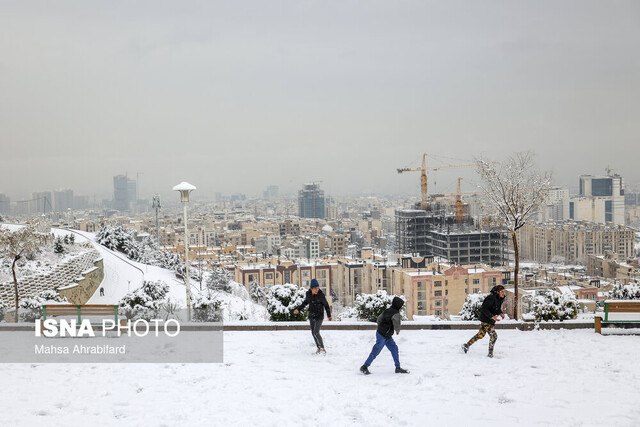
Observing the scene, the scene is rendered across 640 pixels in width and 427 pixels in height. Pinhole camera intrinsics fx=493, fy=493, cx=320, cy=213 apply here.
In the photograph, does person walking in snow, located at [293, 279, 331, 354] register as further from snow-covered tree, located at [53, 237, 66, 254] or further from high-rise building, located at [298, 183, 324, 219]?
high-rise building, located at [298, 183, 324, 219]

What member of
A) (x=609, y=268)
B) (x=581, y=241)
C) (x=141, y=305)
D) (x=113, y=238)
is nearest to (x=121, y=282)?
(x=141, y=305)

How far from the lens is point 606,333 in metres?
6.01

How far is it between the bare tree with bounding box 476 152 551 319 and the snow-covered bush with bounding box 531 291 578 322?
1.65m

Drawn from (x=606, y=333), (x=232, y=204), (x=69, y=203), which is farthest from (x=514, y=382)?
(x=232, y=204)

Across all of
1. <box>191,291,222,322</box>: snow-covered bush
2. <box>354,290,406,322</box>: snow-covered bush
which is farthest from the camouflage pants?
<box>191,291,222,322</box>: snow-covered bush

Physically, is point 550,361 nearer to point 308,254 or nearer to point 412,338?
point 412,338

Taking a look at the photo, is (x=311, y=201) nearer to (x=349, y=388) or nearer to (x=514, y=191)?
(x=514, y=191)

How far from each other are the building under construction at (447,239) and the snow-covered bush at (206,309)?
5068cm

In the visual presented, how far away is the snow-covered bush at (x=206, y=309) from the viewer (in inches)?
297

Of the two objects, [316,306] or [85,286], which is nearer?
[316,306]

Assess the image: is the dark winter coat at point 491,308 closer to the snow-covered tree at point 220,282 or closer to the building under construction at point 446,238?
Answer: the snow-covered tree at point 220,282

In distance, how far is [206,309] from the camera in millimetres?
7754

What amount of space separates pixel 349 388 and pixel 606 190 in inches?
4053

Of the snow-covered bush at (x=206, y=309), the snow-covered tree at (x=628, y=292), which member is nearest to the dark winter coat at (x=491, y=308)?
the snow-covered bush at (x=206, y=309)
